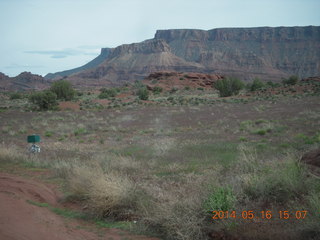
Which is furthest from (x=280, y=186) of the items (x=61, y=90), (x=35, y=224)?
(x=61, y=90)

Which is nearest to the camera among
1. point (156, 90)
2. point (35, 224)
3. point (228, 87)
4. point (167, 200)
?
point (35, 224)

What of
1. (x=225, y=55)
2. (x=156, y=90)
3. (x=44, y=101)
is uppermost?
(x=225, y=55)

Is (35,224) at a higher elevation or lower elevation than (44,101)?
lower

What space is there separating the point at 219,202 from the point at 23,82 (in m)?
152

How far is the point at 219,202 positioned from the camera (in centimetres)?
580

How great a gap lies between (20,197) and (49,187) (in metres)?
1.75

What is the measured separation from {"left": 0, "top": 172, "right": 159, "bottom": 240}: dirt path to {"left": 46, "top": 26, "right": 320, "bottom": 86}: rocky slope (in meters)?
140

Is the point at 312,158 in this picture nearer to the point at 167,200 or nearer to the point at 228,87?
the point at 167,200

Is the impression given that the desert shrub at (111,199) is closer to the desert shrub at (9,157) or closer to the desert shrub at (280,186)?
the desert shrub at (280,186)

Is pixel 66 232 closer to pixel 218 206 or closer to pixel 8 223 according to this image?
pixel 8 223

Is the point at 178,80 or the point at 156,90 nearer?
the point at 156,90

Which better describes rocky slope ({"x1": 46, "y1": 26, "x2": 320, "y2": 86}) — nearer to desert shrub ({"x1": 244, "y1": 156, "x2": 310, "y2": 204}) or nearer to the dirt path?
desert shrub ({"x1": 244, "y1": 156, "x2": 310, "y2": 204})

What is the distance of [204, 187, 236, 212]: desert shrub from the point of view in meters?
5.76

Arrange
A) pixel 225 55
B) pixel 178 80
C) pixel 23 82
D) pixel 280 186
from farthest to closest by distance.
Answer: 1. pixel 225 55
2. pixel 23 82
3. pixel 178 80
4. pixel 280 186
